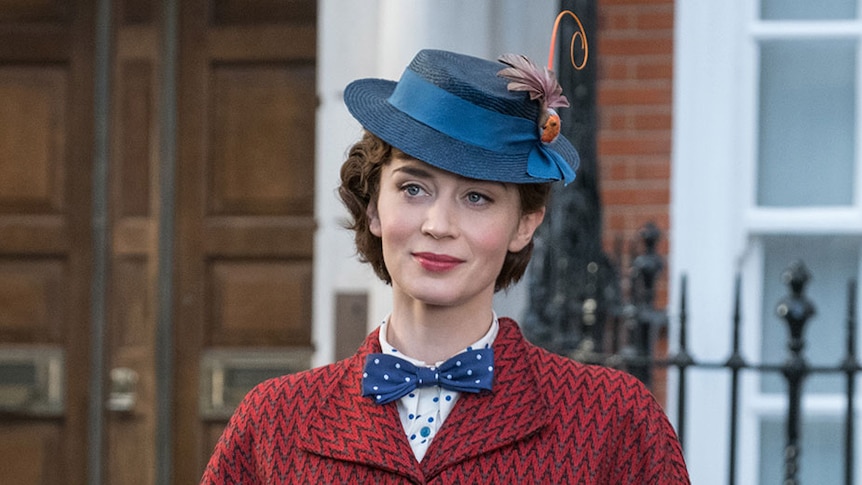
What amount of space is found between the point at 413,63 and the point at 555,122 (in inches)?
7.8

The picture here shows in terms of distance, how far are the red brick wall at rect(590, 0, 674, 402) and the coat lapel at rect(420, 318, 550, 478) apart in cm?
246

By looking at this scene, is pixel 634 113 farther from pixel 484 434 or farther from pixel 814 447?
pixel 484 434

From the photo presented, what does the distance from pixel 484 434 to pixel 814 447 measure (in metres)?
2.49

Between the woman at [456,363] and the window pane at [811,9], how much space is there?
247 cm

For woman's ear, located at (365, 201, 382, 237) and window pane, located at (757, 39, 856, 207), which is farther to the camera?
window pane, located at (757, 39, 856, 207)

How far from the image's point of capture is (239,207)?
4941 mm

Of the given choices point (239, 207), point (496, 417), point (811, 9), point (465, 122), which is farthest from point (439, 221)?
point (239, 207)

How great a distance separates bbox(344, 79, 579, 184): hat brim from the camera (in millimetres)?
1690

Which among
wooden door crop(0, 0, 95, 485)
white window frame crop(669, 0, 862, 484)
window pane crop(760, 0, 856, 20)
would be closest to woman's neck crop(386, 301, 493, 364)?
white window frame crop(669, 0, 862, 484)

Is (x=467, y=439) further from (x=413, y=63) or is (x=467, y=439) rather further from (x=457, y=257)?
(x=413, y=63)

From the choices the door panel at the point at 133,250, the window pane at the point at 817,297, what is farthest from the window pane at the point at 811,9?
the door panel at the point at 133,250

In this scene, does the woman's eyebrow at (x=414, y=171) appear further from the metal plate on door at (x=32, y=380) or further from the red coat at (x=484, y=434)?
the metal plate on door at (x=32, y=380)

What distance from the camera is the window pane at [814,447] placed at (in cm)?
396

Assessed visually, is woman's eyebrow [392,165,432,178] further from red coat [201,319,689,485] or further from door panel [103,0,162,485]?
door panel [103,0,162,485]
